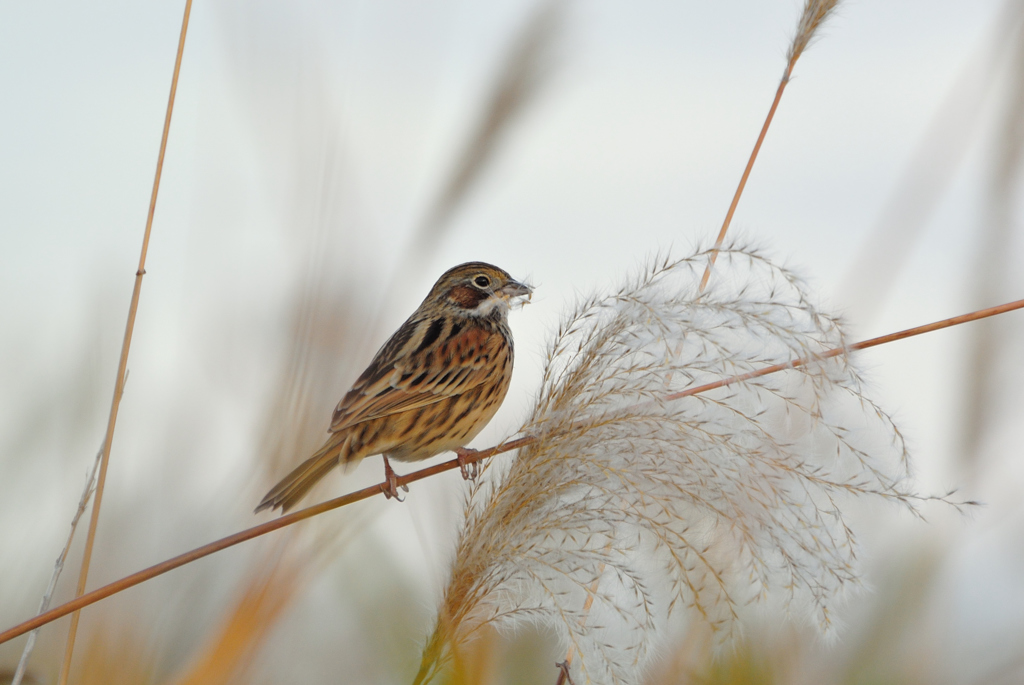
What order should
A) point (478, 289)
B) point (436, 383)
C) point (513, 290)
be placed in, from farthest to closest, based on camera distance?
point (478, 289) → point (513, 290) → point (436, 383)

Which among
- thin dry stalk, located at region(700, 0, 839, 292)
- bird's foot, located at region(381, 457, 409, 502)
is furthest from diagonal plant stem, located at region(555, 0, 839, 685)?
bird's foot, located at region(381, 457, 409, 502)

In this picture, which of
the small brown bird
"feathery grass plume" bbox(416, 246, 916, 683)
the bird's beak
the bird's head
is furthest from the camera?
the bird's head

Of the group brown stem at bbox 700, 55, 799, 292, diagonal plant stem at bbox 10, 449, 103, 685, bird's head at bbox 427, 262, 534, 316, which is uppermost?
brown stem at bbox 700, 55, 799, 292

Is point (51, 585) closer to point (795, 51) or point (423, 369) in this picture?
point (423, 369)

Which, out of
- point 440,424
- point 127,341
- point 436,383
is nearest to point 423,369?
point 436,383

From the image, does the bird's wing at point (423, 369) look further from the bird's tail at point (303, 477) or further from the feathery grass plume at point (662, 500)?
the feathery grass plume at point (662, 500)

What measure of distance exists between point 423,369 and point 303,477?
77 centimetres

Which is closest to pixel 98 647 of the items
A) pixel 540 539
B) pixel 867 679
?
Answer: pixel 540 539

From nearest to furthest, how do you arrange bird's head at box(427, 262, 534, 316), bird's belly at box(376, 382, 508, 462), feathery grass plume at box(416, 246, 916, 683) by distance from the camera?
feathery grass plume at box(416, 246, 916, 683), bird's belly at box(376, 382, 508, 462), bird's head at box(427, 262, 534, 316)

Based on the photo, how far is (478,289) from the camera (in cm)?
338

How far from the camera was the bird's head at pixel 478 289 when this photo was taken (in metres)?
3.22

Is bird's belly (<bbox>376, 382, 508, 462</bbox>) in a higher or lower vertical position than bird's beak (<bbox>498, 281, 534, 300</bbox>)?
lower

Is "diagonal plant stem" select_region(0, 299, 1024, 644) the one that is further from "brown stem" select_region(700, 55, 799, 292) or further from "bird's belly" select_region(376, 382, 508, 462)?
"bird's belly" select_region(376, 382, 508, 462)

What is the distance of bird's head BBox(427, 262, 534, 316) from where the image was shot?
3221 millimetres
